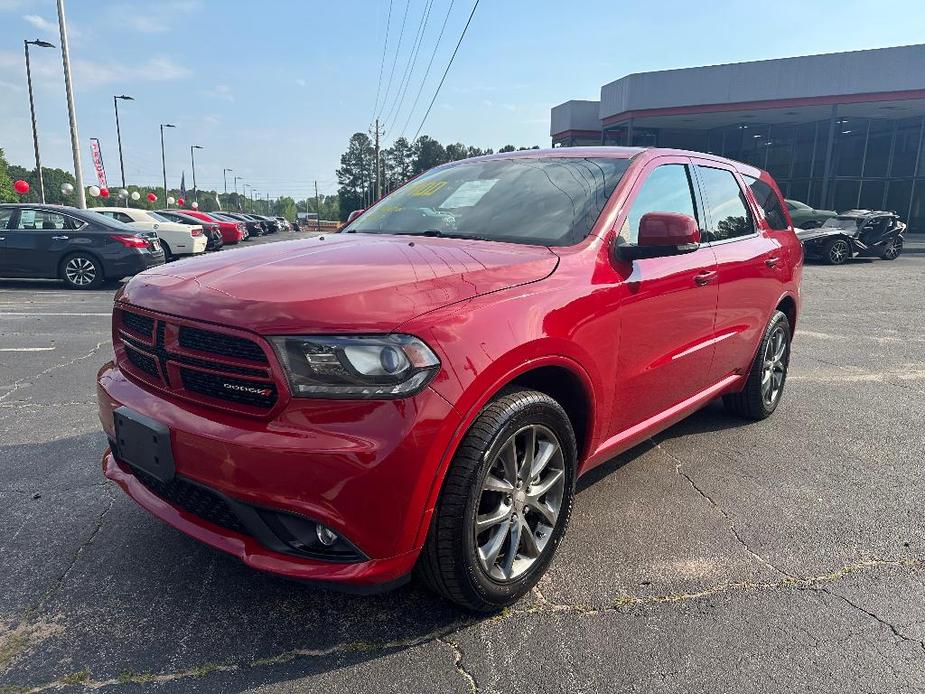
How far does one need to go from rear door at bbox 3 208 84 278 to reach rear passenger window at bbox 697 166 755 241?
38.7ft

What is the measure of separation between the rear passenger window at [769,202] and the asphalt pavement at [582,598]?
1609mm

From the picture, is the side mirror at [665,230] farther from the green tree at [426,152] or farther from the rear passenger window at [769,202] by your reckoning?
the green tree at [426,152]

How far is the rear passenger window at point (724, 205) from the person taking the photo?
12.5ft

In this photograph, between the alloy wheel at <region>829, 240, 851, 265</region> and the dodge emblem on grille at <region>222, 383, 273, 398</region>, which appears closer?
the dodge emblem on grille at <region>222, 383, 273, 398</region>

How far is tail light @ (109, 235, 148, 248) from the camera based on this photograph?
12.0 meters

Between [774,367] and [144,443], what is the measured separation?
420cm

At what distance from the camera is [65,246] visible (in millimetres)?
11797

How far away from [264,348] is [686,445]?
3068 mm

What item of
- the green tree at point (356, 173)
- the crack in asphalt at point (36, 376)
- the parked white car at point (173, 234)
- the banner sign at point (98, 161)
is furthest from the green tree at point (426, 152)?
the crack in asphalt at point (36, 376)

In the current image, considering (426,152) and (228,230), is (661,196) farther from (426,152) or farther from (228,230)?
(426,152)

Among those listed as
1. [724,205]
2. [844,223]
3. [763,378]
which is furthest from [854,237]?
[724,205]

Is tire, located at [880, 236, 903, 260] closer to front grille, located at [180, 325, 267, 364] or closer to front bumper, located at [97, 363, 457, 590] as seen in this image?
front bumper, located at [97, 363, 457, 590]

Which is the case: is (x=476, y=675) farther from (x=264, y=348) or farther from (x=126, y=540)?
(x=126, y=540)

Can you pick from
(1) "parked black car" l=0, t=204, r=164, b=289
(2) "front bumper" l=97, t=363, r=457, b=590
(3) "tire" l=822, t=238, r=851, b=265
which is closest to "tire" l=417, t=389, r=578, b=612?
(2) "front bumper" l=97, t=363, r=457, b=590
